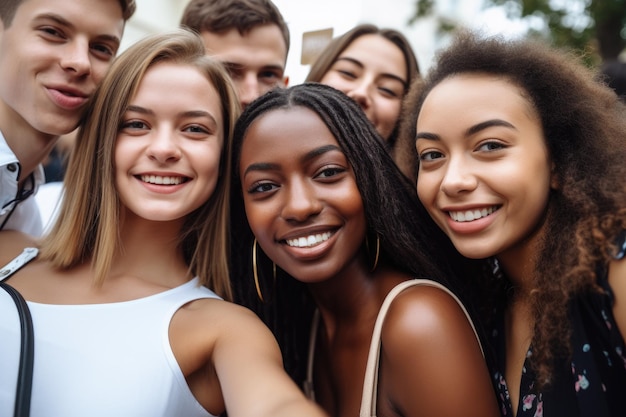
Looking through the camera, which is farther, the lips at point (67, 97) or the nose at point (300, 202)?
the lips at point (67, 97)

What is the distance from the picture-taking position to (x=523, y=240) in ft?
7.11

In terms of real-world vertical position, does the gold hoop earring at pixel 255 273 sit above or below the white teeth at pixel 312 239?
below

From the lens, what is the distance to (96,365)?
81.7 inches

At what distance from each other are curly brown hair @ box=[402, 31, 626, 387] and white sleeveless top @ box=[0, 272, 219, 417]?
1.21 metres

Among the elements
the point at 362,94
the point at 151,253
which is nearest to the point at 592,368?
the point at 151,253

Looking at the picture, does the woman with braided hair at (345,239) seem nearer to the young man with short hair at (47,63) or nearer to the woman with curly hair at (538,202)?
the woman with curly hair at (538,202)

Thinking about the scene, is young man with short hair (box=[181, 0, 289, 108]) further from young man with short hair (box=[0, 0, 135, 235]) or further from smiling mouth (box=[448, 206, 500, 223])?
smiling mouth (box=[448, 206, 500, 223])

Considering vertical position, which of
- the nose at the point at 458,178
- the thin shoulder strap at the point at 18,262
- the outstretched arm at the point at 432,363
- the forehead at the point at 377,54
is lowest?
the thin shoulder strap at the point at 18,262

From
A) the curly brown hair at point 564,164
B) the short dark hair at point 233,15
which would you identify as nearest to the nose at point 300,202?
the curly brown hair at point 564,164

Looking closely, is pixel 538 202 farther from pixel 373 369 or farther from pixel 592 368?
pixel 373 369

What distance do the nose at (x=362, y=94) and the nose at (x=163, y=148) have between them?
1488 mm

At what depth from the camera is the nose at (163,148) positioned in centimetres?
229

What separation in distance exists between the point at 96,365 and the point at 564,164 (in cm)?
172

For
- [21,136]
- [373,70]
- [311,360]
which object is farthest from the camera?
[373,70]
